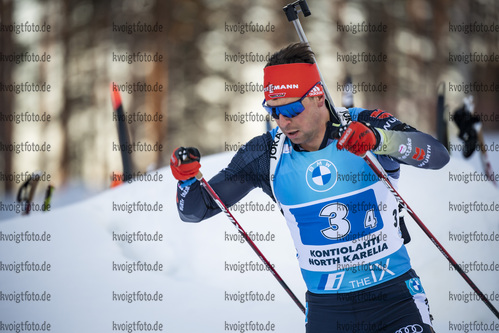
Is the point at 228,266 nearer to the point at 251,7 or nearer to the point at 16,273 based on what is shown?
the point at 16,273

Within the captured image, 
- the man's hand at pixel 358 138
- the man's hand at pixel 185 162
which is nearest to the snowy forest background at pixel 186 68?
the man's hand at pixel 185 162

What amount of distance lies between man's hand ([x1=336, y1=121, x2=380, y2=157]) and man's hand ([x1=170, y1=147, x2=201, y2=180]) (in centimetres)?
67

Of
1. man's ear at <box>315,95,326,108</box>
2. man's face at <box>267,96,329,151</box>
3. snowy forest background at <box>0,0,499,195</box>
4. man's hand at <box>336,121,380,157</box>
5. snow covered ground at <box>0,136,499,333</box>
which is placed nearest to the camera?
man's hand at <box>336,121,380,157</box>

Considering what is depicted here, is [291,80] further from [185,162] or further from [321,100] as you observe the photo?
[185,162]

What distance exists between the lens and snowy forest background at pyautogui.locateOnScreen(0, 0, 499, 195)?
24.9 feet

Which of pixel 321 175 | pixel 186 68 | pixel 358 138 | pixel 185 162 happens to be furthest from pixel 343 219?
pixel 186 68

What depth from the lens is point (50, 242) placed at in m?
4.23

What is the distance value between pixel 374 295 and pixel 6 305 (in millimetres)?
3315

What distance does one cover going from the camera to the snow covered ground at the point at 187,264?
3578 millimetres

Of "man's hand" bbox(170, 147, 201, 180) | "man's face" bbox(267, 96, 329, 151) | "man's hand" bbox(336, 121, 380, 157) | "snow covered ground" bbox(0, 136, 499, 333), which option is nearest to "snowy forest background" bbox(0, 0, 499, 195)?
"snow covered ground" bbox(0, 136, 499, 333)

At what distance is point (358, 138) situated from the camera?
1681 millimetres

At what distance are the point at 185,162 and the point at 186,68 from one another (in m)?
8.35

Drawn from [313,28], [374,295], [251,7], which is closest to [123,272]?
[374,295]

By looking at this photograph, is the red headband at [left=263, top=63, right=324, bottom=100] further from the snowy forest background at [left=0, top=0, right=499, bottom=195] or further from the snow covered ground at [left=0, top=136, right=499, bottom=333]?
the snowy forest background at [left=0, top=0, right=499, bottom=195]
